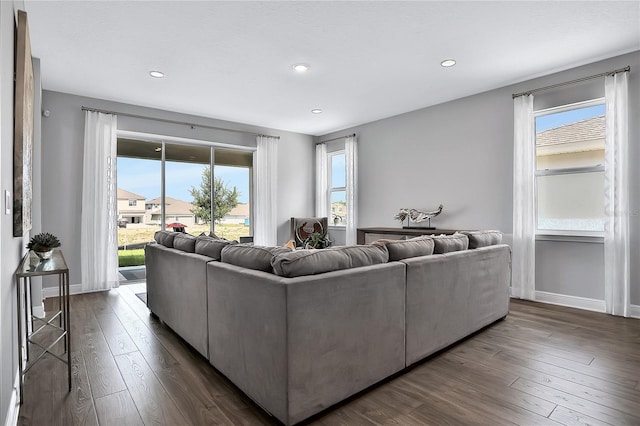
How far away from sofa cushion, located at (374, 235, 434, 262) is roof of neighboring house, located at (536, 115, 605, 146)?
257 cm

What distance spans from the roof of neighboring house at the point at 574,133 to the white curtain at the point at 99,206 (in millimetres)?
5643

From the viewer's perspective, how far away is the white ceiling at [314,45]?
2.71 meters

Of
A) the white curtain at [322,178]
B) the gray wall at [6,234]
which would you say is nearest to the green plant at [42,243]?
the gray wall at [6,234]

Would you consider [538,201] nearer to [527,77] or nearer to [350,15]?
[527,77]

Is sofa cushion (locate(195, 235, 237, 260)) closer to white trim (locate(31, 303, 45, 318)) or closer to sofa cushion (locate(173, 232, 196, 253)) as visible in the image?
sofa cushion (locate(173, 232, 196, 253))

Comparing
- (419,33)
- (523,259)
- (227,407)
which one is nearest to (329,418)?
(227,407)

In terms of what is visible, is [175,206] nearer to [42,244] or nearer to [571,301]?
[42,244]

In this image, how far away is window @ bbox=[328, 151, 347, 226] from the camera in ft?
22.3

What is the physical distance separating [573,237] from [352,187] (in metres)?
3.45

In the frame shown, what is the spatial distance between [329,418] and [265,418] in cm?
33

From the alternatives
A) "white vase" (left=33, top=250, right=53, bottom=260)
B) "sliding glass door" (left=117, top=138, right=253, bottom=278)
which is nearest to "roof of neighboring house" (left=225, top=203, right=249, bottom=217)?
"sliding glass door" (left=117, top=138, right=253, bottom=278)

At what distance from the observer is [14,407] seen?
1.78 meters

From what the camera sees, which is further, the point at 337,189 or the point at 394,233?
the point at 337,189

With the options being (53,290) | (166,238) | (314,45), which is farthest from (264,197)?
(314,45)
